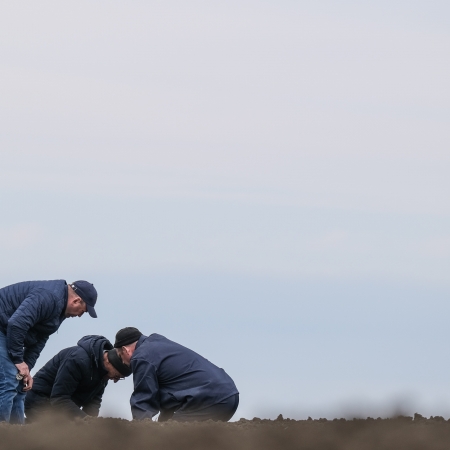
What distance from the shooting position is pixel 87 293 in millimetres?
9562

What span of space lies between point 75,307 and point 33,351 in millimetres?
763

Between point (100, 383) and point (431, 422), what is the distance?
4202 millimetres

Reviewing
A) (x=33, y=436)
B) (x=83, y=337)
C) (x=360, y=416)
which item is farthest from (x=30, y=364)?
(x=360, y=416)

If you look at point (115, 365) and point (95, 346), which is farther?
point (95, 346)

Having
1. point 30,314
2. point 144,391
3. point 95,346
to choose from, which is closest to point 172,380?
point 144,391

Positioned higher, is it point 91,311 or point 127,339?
point 91,311

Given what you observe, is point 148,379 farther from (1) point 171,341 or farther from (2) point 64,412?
(2) point 64,412

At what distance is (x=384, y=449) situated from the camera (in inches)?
237

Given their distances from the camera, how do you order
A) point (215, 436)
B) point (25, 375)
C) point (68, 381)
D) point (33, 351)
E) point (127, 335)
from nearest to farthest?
1. point (215, 436)
2. point (127, 335)
3. point (25, 375)
4. point (68, 381)
5. point (33, 351)

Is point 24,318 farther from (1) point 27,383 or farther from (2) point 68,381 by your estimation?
(2) point 68,381

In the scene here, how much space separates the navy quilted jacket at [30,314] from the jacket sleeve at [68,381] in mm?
442

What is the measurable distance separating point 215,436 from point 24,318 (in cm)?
370

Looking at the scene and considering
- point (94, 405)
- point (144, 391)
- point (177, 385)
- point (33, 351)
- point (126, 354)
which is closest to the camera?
point (144, 391)

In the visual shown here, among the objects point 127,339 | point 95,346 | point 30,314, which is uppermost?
point 30,314
